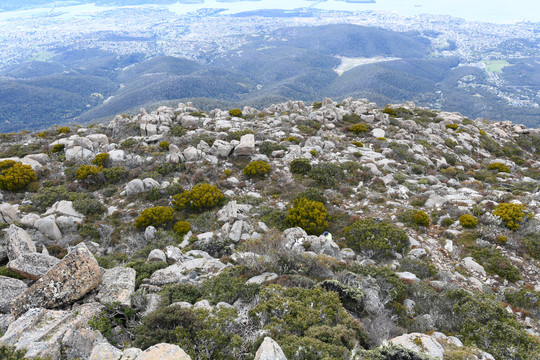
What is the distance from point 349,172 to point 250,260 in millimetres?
13418

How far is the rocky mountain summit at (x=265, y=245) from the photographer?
676cm

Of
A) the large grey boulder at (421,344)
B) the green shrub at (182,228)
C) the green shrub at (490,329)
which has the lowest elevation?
the green shrub at (182,228)

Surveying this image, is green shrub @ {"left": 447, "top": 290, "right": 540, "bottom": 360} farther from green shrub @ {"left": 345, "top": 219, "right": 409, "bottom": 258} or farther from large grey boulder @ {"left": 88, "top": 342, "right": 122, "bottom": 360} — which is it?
large grey boulder @ {"left": 88, "top": 342, "right": 122, "bottom": 360}

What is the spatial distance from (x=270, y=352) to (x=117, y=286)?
224 inches

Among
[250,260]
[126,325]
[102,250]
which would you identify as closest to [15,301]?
[126,325]

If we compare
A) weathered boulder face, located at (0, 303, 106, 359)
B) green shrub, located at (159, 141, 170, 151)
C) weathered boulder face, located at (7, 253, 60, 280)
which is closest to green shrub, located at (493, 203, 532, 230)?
weathered boulder face, located at (0, 303, 106, 359)

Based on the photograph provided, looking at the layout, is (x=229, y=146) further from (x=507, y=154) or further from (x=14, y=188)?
(x=507, y=154)

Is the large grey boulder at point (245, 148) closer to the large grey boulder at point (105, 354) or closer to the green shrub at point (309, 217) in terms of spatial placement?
the green shrub at point (309, 217)

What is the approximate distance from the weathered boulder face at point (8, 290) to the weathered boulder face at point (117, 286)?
2414 millimetres

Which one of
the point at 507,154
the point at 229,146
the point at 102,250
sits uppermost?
the point at 229,146

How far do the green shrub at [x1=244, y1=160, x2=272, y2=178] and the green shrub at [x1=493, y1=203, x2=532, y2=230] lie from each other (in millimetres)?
13877

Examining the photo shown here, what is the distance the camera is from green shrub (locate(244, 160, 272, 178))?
1992cm

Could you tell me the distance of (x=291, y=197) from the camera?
58.7 ft

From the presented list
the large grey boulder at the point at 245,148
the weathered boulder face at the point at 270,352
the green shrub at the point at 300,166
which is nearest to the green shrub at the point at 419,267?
the weathered boulder face at the point at 270,352
